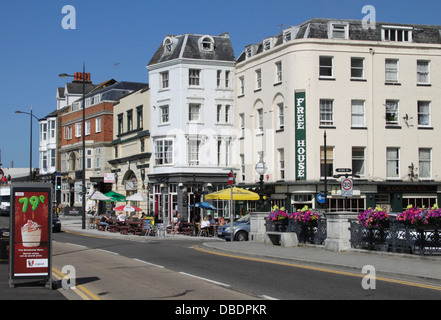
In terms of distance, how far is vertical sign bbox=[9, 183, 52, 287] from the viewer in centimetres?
1280

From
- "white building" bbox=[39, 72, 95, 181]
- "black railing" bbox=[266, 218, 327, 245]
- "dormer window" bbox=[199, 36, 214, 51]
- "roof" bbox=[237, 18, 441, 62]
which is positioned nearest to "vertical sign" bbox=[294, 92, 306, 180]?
"roof" bbox=[237, 18, 441, 62]

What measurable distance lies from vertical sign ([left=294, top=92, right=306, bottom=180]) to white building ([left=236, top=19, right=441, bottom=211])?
7 centimetres

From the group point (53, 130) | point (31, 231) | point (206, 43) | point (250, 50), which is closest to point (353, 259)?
point (31, 231)

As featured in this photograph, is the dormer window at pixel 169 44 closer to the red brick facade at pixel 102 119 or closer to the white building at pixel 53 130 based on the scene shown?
A: the red brick facade at pixel 102 119

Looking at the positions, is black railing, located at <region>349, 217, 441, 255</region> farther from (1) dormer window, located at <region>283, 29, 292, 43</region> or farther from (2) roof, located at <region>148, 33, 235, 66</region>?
(2) roof, located at <region>148, 33, 235, 66</region>

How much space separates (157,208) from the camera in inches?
2025

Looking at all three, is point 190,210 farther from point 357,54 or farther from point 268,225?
point 268,225

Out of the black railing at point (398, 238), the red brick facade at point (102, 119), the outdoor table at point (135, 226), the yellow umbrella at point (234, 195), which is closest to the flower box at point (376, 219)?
the black railing at point (398, 238)

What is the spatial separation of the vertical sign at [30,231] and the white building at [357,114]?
29.3 meters

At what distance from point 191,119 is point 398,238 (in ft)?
101

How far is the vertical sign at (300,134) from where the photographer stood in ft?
136

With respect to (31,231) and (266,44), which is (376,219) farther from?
(266,44)

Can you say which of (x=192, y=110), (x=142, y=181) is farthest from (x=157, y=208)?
(x=192, y=110)
